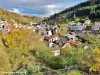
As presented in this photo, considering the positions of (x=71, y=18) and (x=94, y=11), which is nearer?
(x=94, y=11)

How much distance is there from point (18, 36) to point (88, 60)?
1487 cm

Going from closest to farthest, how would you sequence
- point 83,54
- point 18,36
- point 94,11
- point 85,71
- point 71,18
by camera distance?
point 85,71 < point 83,54 < point 18,36 < point 94,11 < point 71,18

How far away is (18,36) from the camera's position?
29.4 metres

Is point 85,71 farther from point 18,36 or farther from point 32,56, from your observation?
point 18,36

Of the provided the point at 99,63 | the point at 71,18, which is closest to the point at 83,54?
the point at 99,63

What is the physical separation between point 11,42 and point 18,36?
91.3 inches

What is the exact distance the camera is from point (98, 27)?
65.8 m

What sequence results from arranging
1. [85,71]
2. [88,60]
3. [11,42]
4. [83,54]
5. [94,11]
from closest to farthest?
1. [85,71]
2. [88,60]
3. [83,54]
4. [11,42]
5. [94,11]

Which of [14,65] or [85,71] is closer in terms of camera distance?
[85,71]

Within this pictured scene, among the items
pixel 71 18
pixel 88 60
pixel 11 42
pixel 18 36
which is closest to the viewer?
pixel 88 60

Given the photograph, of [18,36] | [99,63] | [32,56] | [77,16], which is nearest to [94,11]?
[77,16]

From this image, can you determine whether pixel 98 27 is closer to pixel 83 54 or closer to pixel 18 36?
pixel 18 36

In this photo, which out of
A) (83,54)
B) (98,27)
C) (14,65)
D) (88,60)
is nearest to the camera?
(88,60)

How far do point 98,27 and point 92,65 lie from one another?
5200cm
